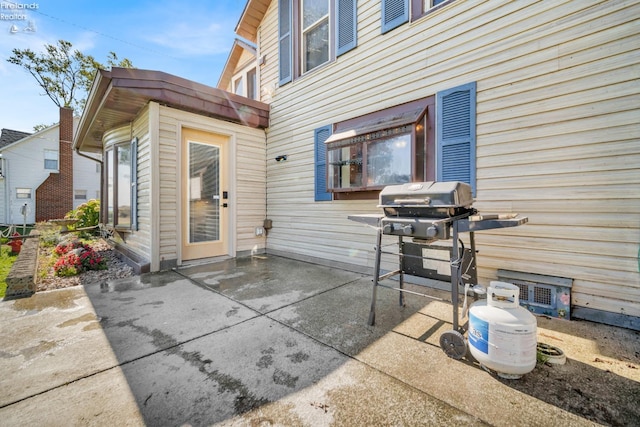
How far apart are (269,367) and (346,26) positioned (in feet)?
16.1

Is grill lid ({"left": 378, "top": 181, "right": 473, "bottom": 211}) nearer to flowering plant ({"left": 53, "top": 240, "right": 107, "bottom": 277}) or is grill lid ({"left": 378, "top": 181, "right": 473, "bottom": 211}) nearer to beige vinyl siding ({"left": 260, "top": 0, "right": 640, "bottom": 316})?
beige vinyl siding ({"left": 260, "top": 0, "right": 640, "bottom": 316})

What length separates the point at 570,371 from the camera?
1.64m

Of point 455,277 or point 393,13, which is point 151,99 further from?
point 455,277

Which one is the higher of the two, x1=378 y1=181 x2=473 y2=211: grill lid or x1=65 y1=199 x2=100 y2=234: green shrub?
x1=378 y1=181 x2=473 y2=211: grill lid

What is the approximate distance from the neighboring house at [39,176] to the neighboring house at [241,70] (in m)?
11.6

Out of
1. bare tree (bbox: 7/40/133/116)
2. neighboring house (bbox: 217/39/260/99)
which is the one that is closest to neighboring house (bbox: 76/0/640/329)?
neighboring house (bbox: 217/39/260/99)

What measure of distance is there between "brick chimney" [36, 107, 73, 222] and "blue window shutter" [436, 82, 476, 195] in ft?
59.2

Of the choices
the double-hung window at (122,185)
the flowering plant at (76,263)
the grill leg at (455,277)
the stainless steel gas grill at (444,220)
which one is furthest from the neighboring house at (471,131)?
the grill leg at (455,277)

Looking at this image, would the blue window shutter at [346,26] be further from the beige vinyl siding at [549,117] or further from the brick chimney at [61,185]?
the brick chimney at [61,185]

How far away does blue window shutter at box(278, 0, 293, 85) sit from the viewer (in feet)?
17.2

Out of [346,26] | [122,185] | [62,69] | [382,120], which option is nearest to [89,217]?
[122,185]

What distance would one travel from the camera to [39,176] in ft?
45.0

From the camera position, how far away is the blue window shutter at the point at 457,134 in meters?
3.01

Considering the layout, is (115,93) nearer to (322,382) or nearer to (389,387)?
(322,382)
